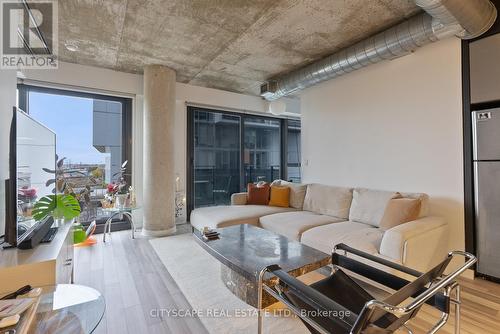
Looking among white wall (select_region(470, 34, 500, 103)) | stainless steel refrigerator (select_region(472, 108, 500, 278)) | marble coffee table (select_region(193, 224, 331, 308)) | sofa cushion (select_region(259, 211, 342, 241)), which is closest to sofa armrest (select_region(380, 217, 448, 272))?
stainless steel refrigerator (select_region(472, 108, 500, 278))

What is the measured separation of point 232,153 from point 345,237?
11.2 feet

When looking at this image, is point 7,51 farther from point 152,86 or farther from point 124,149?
point 124,149

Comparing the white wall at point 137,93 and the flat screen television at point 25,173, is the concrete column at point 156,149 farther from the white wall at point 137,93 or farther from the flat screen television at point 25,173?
the flat screen television at point 25,173

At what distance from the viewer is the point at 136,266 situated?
2.71m

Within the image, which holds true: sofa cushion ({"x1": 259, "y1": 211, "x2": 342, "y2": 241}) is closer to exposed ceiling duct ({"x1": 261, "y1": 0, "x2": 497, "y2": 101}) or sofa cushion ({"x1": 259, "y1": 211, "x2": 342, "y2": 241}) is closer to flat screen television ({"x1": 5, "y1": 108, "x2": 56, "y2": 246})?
exposed ceiling duct ({"x1": 261, "y1": 0, "x2": 497, "y2": 101})

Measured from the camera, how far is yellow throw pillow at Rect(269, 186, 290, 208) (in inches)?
152

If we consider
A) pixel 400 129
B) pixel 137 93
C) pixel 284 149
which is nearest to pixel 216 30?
pixel 137 93

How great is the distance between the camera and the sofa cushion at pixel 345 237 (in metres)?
2.19

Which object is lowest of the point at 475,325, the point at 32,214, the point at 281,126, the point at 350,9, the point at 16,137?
the point at 475,325

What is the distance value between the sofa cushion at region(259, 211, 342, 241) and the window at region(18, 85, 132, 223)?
104 inches

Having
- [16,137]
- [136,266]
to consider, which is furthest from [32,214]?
[136,266]

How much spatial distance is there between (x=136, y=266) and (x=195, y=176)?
2.38 metres

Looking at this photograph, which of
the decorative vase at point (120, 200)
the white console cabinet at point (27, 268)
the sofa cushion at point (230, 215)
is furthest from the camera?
the decorative vase at point (120, 200)

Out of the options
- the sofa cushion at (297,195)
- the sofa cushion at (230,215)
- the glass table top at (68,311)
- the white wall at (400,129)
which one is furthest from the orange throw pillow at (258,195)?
the glass table top at (68,311)
